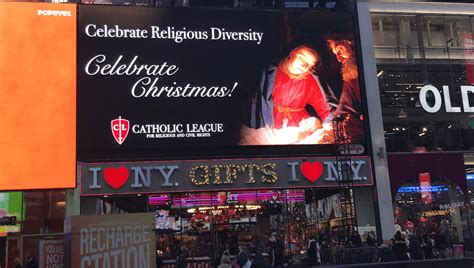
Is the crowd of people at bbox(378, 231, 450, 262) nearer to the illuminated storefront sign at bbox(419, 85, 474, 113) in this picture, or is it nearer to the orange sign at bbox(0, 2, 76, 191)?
the illuminated storefront sign at bbox(419, 85, 474, 113)

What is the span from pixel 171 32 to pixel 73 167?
752 centimetres

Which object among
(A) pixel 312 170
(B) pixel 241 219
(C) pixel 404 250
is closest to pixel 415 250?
(C) pixel 404 250

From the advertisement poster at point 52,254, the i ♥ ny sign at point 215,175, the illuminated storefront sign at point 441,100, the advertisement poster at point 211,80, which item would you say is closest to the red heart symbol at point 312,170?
the i ♥ ny sign at point 215,175

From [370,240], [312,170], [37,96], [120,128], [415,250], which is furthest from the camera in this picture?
[312,170]

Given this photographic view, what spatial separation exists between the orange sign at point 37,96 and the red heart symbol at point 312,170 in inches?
398

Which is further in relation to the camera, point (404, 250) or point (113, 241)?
point (404, 250)

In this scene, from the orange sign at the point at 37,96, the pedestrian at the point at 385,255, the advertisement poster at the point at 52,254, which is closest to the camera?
the advertisement poster at the point at 52,254

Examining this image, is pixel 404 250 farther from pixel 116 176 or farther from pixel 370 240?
pixel 116 176

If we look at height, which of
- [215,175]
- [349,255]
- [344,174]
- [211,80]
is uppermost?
[211,80]

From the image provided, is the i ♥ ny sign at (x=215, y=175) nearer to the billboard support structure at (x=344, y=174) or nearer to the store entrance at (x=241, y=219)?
the billboard support structure at (x=344, y=174)

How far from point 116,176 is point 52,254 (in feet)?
40.9

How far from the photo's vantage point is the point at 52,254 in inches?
402

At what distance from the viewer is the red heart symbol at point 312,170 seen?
952 inches

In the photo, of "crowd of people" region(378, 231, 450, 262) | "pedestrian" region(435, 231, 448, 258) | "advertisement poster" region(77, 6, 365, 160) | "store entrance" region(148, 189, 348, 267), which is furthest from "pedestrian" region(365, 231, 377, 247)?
"advertisement poster" region(77, 6, 365, 160)
